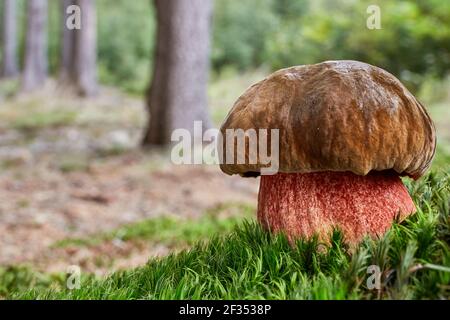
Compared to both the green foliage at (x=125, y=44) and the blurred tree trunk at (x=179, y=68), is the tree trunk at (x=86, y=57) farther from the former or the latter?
the blurred tree trunk at (x=179, y=68)

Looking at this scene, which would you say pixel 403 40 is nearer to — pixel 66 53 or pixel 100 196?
pixel 100 196

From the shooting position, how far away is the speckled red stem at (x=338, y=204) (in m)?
1.62

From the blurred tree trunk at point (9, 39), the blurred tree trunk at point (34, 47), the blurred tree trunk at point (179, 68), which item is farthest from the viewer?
the blurred tree trunk at point (9, 39)

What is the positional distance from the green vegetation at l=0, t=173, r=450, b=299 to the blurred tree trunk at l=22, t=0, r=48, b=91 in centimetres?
1362

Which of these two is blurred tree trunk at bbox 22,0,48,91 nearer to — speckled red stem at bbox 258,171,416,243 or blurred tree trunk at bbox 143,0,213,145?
blurred tree trunk at bbox 143,0,213,145

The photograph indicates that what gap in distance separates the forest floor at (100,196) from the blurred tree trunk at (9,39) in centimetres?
1021

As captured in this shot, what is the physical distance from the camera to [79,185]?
5.65 metres

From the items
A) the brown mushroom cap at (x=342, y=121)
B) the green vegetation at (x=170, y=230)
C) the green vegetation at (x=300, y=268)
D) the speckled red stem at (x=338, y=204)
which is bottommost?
the green vegetation at (x=170, y=230)

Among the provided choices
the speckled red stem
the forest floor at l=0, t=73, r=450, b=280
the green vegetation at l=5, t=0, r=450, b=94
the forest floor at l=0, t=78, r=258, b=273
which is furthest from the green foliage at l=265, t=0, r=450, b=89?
the speckled red stem

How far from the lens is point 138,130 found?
8.77 meters

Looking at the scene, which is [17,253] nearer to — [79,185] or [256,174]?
[79,185]

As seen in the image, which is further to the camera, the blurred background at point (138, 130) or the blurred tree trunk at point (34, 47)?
the blurred tree trunk at point (34, 47)

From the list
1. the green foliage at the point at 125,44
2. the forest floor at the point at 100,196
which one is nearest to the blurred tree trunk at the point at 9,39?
the green foliage at the point at 125,44

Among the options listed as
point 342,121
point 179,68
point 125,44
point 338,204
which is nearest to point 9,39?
point 125,44
